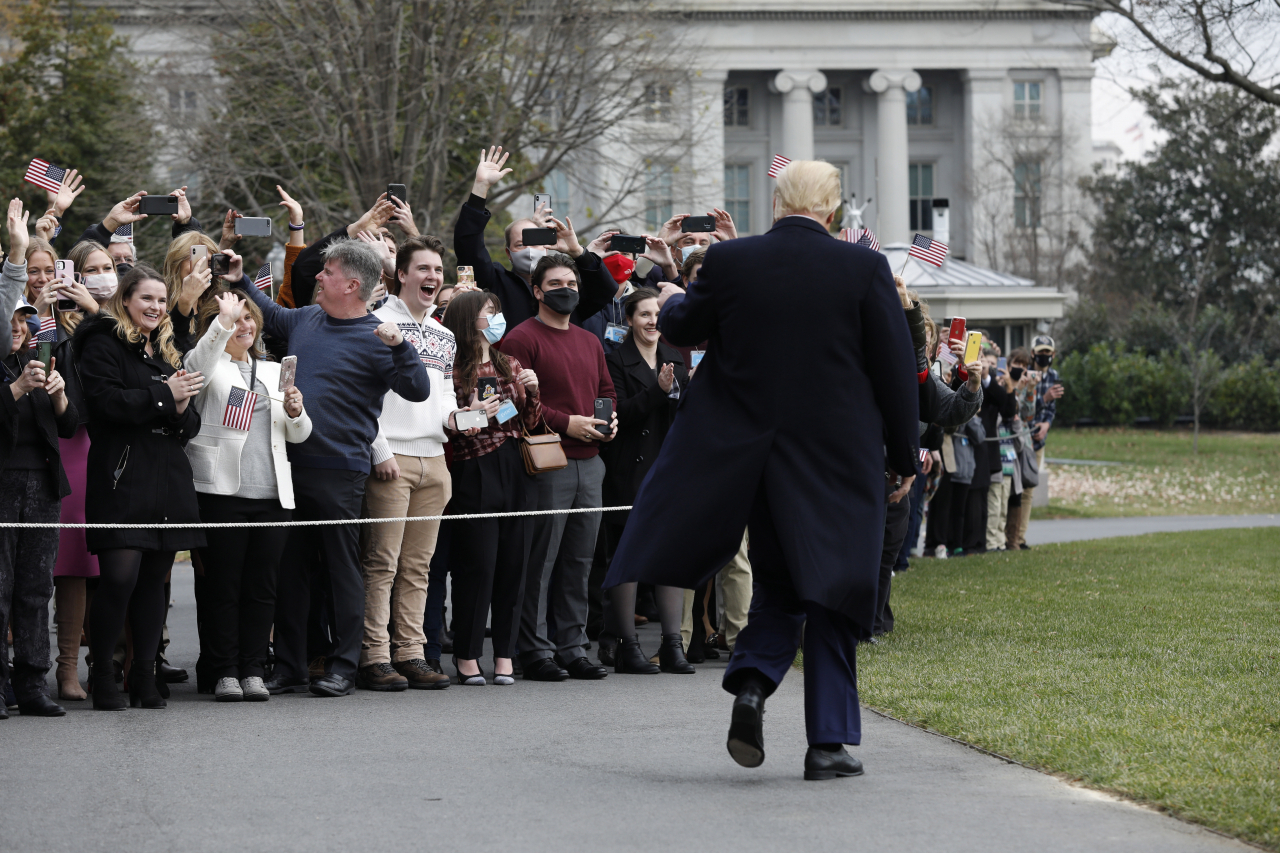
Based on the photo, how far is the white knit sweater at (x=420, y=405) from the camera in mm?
8555

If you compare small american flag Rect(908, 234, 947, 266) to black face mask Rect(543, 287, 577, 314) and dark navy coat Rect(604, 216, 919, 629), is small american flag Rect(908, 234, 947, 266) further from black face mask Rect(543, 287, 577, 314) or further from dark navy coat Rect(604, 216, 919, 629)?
dark navy coat Rect(604, 216, 919, 629)

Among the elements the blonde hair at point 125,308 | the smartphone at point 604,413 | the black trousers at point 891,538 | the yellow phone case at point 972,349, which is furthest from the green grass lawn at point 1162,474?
the blonde hair at point 125,308

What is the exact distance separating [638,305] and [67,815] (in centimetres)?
489

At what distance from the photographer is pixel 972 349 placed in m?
8.64

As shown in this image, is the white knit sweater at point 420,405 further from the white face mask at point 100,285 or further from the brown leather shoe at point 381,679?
the white face mask at point 100,285

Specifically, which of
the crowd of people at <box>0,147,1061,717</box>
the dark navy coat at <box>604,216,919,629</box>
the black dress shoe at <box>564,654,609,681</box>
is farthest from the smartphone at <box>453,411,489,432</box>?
the dark navy coat at <box>604,216,919,629</box>

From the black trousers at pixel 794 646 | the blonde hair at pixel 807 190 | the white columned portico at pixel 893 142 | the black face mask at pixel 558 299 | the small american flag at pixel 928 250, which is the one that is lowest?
the black trousers at pixel 794 646

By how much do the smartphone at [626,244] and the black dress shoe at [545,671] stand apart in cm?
267

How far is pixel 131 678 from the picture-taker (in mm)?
7773

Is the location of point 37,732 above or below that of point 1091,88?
below

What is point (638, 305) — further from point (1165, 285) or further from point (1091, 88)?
point (1091, 88)

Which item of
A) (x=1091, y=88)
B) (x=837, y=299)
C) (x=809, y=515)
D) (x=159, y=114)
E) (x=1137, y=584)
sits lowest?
(x=1137, y=584)

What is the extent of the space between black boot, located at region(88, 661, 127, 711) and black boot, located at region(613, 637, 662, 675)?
261cm

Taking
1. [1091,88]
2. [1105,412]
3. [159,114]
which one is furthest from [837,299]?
[1091,88]
